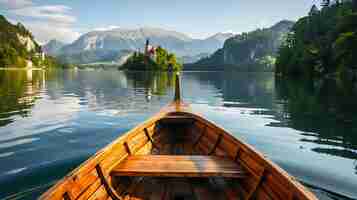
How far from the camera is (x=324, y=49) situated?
7819 centimetres

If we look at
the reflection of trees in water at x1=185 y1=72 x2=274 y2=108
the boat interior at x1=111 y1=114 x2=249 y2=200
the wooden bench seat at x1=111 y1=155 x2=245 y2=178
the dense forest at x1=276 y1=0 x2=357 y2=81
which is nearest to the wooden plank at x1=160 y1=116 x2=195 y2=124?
the boat interior at x1=111 y1=114 x2=249 y2=200

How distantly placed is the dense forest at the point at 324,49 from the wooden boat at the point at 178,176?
6188 cm

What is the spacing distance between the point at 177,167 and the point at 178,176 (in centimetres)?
37

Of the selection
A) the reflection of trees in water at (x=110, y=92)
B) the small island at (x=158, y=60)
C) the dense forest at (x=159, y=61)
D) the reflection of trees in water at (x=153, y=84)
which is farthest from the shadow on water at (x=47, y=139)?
the dense forest at (x=159, y=61)

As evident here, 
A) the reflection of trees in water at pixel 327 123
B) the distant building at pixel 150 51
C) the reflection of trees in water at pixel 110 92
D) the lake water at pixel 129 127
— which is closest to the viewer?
the lake water at pixel 129 127

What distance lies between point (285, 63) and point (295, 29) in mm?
32684

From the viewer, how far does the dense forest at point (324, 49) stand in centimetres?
6244

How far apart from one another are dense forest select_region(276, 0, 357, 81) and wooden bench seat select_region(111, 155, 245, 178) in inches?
2447

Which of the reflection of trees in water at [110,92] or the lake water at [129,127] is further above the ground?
the reflection of trees in water at [110,92]

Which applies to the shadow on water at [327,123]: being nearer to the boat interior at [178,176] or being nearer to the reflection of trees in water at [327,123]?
the reflection of trees in water at [327,123]

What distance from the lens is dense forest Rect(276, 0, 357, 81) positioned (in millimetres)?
62438

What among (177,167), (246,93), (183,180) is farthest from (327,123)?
(246,93)

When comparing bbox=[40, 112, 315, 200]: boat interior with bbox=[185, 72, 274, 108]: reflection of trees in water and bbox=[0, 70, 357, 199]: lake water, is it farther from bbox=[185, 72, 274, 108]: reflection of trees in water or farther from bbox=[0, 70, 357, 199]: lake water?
bbox=[185, 72, 274, 108]: reflection of trees in water

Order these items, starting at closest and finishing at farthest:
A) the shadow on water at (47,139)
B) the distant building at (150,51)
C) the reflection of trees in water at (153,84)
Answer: the shadow on water at (47,139), the reflection of trees in water at (153,84), the distant building at (150,51)
